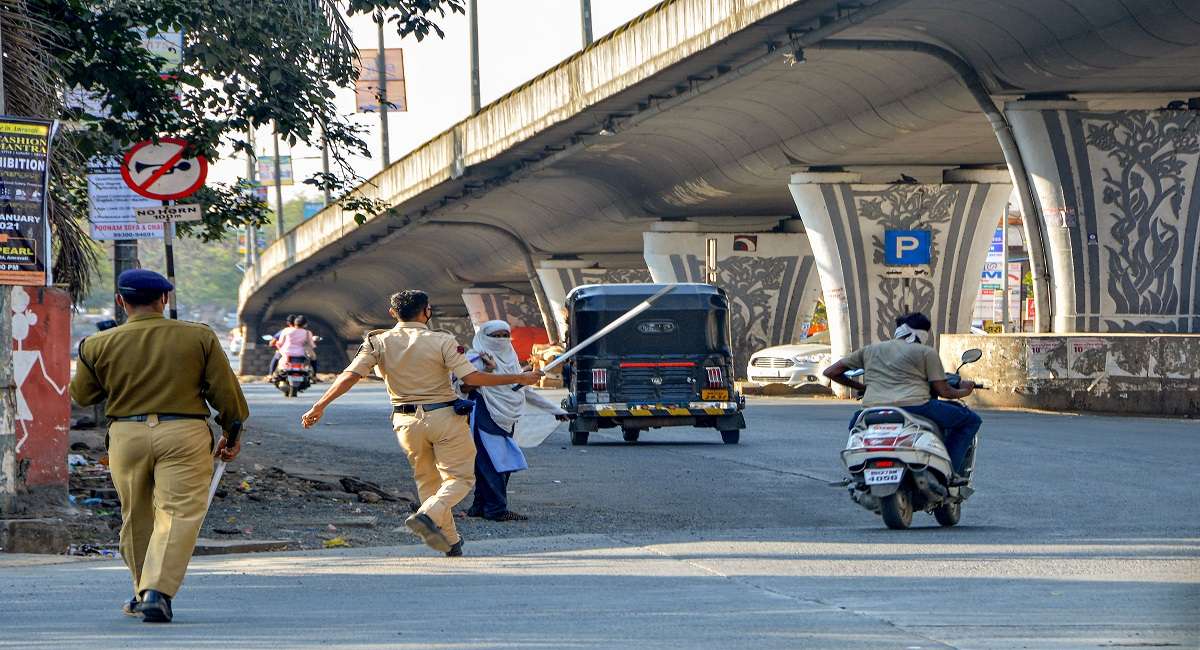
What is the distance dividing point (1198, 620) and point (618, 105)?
24.6 metres

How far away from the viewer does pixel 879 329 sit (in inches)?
1532

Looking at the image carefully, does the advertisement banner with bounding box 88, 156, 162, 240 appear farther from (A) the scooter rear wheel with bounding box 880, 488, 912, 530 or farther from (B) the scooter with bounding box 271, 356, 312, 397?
(B) the scooter with bounding box 271, 356, 312, 397

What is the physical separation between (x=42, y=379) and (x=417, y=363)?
303 centimetres

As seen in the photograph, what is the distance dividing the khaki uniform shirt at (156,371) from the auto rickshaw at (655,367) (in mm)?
14039

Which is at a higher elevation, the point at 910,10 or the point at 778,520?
the point at 910,10

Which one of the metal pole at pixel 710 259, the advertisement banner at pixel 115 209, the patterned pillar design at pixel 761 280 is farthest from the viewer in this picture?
the patterned pillar design at pixel 761 280

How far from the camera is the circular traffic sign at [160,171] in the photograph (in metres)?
14.7

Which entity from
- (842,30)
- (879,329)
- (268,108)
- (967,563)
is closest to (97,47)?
(268,108)

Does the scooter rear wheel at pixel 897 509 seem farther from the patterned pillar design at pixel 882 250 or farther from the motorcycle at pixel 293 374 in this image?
the motorcycle at pixel 293 374

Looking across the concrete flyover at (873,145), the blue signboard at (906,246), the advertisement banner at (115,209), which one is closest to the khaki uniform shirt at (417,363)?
the advertisement banner at (115,209)

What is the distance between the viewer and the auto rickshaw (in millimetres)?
22750

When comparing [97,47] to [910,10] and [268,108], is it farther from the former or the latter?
[910,10]

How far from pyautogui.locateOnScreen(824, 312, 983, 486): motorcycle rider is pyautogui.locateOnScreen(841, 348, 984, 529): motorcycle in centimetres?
9

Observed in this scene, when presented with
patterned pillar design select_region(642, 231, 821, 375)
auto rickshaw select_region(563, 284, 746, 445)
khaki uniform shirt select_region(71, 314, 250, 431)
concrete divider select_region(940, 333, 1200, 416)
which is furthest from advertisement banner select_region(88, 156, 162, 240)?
patterned pillar design select_region(642, 231, 821, 375)
